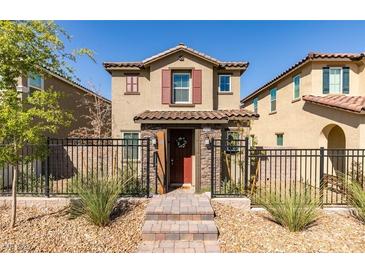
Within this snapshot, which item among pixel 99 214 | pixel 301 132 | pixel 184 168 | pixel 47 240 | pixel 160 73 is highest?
pixel 160 73

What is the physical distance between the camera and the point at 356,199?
22.5 ft

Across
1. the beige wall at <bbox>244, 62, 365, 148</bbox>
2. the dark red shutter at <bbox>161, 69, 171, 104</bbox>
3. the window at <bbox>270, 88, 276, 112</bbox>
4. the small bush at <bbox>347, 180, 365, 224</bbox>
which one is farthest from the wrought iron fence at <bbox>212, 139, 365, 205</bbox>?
the window at <bbox>270, 88, 276, 112</bbox>

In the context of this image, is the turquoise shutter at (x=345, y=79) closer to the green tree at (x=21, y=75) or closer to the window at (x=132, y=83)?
the window at (x=132, y=83)

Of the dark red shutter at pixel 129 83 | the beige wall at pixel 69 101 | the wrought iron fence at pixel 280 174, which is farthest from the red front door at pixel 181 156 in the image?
the beige wall at pixel 69 101

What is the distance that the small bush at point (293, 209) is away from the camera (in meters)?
5.92

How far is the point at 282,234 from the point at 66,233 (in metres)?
5.95

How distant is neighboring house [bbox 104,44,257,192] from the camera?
9516 mm

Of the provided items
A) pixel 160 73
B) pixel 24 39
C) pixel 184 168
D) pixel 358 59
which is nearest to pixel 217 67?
pixel 160 73

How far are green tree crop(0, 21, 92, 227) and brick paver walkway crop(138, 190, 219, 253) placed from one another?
3982mm

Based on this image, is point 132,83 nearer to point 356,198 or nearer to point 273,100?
point 273,100

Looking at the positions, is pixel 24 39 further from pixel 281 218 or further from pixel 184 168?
pixel 281 218

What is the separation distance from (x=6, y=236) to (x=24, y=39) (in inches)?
210

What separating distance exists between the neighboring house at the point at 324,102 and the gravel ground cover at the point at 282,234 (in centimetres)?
420

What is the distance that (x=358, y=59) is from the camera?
1194 cm
